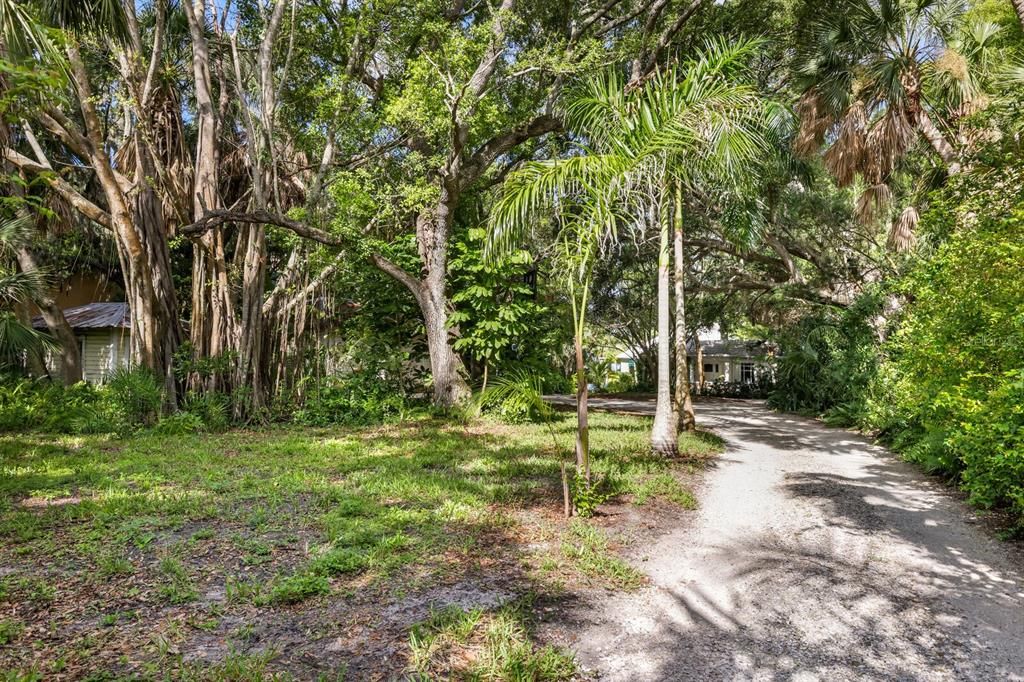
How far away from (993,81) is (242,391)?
44.3 ft

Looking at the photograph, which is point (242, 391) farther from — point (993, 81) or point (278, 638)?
point (993, 81)

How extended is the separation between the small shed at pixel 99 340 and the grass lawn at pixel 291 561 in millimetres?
9623

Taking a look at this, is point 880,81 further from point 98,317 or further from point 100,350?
point 100,350

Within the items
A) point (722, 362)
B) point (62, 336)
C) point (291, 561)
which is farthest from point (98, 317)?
point (722, 362)

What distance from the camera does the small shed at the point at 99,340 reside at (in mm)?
15750

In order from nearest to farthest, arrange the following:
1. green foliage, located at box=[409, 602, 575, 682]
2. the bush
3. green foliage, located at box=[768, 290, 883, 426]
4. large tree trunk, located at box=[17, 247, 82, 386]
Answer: green foliage, located at box=[409, 602, 575, 682] < the bush < green foliage, located at box=[768, 290, 883, 426] < large tree trunk, located at box=[17, 247, 82, 386]

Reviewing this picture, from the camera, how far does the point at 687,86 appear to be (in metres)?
5.82

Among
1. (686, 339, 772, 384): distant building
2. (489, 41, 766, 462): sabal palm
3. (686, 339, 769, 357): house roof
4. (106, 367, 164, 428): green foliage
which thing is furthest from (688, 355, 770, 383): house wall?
(106, 367, 164, 428): green foliage

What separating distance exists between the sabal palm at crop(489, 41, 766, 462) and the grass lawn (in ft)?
4.51

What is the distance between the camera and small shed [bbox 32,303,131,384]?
51.7ft

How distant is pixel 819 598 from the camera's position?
363 cm

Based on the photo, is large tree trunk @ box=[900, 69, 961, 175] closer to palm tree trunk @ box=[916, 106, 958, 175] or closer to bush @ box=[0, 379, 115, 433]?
palm tree trunk @ box=[916, 106, 958, 175]

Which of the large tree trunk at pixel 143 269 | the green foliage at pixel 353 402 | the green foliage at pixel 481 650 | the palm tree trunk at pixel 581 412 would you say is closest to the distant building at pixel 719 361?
the green foliage at pixel 353 402

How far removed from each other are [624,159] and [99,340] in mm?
17232
